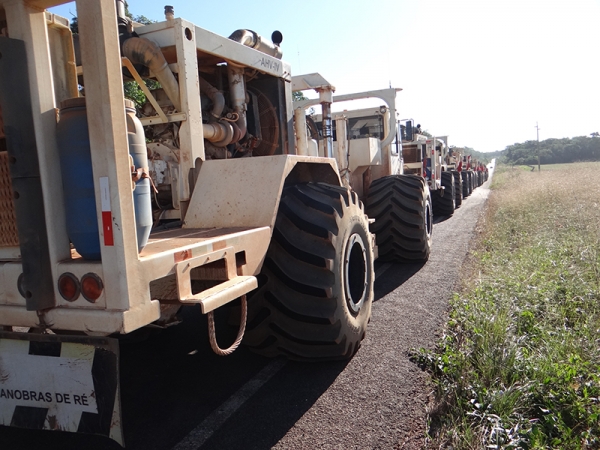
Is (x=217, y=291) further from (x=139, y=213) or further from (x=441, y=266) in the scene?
(x=441, y=266)

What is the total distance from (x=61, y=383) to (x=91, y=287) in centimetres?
55

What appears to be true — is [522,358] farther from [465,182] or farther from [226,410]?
[465,182]

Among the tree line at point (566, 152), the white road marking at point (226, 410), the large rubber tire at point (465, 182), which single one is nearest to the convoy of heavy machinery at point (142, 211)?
the white road marking at point (226, 410)

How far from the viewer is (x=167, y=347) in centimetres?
436

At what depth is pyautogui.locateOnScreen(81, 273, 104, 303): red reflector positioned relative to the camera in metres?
2.00

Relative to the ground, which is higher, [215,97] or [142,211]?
[215,97]

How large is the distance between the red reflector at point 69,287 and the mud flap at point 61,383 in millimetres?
232

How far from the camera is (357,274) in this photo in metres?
4.08

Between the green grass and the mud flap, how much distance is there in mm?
1750

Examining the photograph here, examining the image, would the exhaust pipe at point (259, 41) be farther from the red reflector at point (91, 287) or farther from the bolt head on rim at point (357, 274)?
the red reflector at point (91, 287)

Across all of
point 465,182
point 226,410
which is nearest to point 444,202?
point 465,182

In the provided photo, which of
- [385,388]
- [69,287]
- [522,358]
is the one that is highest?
[69,287]

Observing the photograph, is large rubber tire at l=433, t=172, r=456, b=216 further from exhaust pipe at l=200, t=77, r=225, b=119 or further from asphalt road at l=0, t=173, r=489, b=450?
exhaust pipe at l=200, t=77, r=225, b=119

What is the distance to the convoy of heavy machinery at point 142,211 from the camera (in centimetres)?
197
